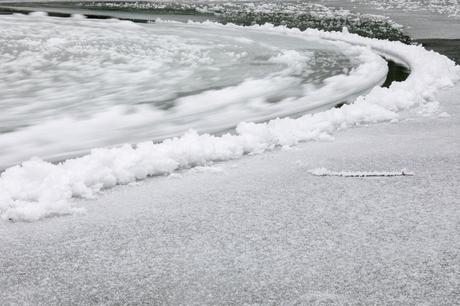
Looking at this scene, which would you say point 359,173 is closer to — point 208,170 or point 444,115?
point 208,170

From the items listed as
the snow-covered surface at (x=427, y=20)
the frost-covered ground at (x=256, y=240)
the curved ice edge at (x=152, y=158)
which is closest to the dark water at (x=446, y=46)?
the snow-covered surface at (x=427, y=20)

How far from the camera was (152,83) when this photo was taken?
5.52 metres

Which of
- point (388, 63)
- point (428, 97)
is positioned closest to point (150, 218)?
point (428, 97)

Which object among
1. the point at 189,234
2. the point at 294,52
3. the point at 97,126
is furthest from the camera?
the point at 294,52

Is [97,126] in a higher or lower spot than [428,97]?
lower

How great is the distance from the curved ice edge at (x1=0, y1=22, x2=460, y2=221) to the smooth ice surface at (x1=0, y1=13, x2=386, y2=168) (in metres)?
0.67

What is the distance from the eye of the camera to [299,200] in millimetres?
2143

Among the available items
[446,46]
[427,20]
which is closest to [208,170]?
[446,46]

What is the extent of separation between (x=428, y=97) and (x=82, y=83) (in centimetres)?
330

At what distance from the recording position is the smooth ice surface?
3742mm

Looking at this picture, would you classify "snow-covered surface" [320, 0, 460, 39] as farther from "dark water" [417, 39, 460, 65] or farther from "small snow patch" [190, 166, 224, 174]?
"small snow patch" [190, 166, 224, 174]

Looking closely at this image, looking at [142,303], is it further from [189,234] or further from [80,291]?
[189,234]

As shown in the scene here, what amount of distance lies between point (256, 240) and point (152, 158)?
904 millimetres

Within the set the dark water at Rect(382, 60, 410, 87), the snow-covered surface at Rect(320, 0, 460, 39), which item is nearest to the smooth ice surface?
the dark water at Rect(382, 60, 410, 87)
